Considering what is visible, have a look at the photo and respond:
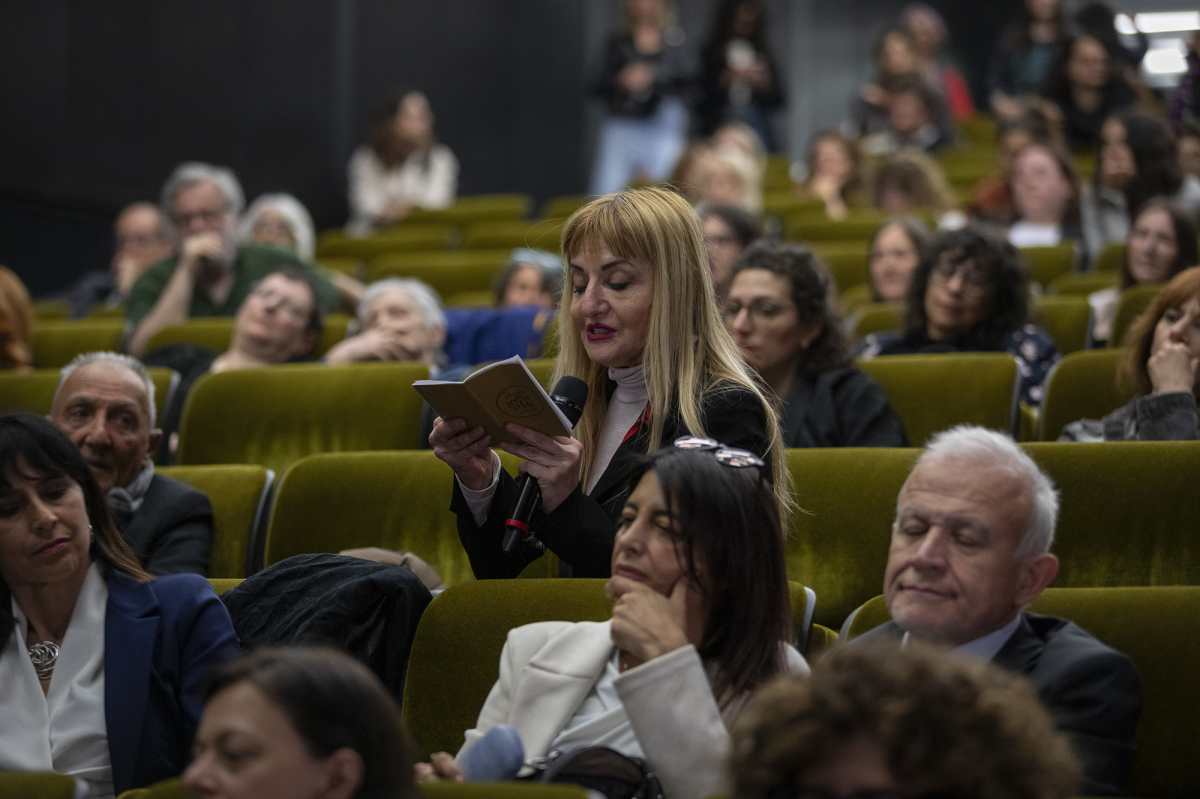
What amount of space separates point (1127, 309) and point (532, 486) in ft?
7.82

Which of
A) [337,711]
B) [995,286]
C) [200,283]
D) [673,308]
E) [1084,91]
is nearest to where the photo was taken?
[337,711]

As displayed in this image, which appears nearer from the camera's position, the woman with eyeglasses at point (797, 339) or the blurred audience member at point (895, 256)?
the woman with eyeglasses at point (797, 339)

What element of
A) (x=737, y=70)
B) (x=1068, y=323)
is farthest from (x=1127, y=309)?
(x=737, y=70)

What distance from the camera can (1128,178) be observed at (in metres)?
6.44

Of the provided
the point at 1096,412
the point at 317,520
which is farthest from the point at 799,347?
the point at 317,520

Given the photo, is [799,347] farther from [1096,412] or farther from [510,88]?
[510,88]

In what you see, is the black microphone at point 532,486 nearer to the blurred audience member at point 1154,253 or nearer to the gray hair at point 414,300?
the gray hair at point 414,300

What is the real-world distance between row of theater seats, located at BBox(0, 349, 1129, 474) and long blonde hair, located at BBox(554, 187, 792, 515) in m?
1.07

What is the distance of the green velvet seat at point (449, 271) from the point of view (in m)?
6.83

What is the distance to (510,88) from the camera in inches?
443

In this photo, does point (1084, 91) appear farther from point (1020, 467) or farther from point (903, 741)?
point (903, 741)

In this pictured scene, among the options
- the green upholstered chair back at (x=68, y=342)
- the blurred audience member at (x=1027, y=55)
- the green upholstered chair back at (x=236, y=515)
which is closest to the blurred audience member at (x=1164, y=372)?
the green upholstered chair back at (x=236, y=515)

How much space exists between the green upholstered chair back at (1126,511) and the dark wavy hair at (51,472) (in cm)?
152

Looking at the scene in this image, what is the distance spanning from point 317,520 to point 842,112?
1114 cm
